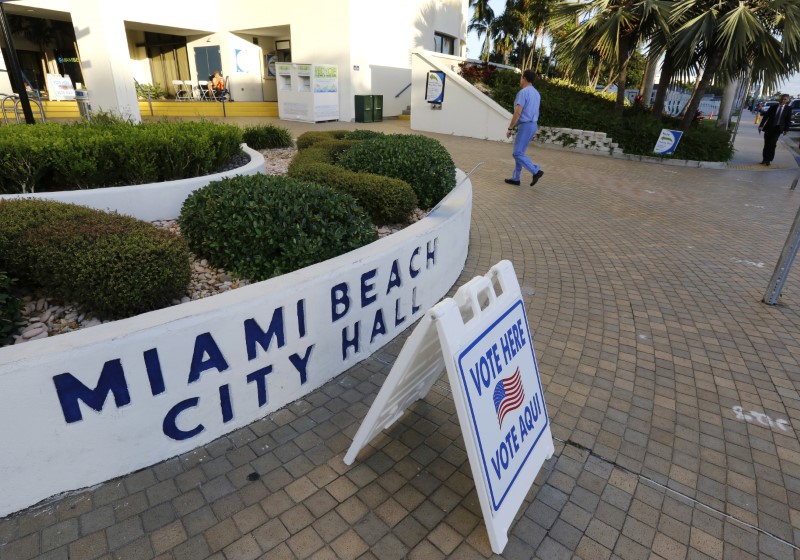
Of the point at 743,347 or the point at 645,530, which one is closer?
the point at 645,530

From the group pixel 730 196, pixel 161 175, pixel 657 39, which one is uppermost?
pixel 657 39

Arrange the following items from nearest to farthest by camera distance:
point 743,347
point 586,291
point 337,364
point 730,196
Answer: point 337,364
point 743,347
point 586,291
point 730,196

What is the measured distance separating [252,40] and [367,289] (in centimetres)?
2155

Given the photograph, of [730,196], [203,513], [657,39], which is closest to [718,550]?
[203,513]

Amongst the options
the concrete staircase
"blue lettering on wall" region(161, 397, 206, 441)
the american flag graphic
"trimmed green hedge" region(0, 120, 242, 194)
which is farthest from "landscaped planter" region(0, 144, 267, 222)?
the concrete staircase

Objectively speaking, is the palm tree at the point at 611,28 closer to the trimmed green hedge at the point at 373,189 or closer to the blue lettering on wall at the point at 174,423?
the trimmed green hedge at the point at 373,189

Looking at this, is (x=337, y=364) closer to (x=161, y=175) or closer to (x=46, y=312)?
(x=46, y=312)

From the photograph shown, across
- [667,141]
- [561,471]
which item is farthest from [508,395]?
[667,141]

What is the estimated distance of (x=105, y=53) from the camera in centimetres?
1261

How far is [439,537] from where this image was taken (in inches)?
82.7

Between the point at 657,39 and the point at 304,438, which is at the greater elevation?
the point at 657,39

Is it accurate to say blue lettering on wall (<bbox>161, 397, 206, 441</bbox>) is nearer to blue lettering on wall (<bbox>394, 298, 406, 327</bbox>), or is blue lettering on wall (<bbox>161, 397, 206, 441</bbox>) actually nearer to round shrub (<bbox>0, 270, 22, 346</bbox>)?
round shrub (<bbox>0, 270, 22, 346</bbox>)

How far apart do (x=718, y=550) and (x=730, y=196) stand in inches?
386

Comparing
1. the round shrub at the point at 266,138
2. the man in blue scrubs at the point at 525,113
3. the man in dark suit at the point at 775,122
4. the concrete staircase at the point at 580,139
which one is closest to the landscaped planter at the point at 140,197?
the round shrub at the point at 266,138
